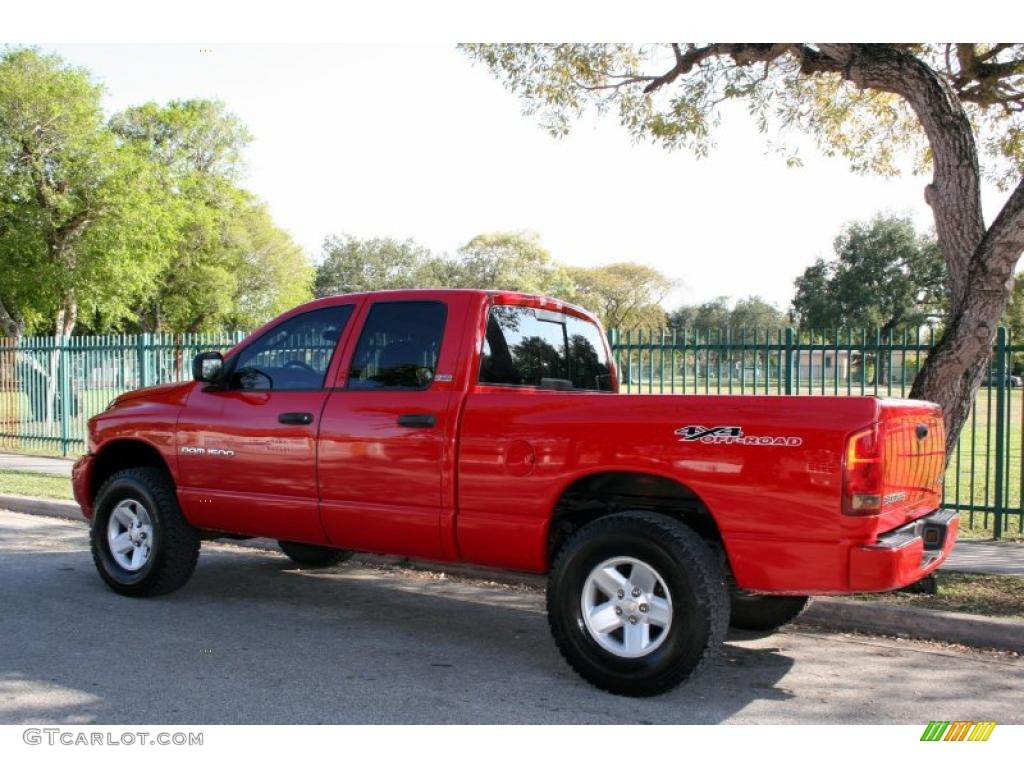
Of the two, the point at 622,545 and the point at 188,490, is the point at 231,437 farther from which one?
A: the point at 622,545

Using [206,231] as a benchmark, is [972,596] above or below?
below

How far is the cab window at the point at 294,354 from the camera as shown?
241 inches

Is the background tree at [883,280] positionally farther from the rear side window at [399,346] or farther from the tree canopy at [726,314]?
the rear side window at [399,346]

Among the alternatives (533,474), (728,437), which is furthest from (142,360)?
(728,437)

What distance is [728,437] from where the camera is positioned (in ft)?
14.8

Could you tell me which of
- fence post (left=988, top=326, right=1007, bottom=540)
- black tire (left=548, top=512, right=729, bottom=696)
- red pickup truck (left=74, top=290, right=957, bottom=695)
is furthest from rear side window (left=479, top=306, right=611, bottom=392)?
fence post (left=988, top=326, right=1007, bottom=540)

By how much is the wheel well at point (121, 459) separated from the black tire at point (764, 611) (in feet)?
13.0

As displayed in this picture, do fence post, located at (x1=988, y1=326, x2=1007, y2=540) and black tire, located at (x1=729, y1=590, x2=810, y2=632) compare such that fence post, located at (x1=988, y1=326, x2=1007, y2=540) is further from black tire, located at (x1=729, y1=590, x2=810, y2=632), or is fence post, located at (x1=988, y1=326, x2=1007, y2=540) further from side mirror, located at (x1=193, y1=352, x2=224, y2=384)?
side mirror, located at (x1=193, y1=352, x2=224, y2=384)

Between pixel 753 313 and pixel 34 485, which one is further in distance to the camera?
pixel 753 313

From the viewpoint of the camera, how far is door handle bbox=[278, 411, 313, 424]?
5.88 meters

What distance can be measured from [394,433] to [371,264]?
79091mm

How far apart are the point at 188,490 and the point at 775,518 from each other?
393 cm

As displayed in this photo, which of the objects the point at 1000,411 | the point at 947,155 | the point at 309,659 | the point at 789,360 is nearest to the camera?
the point at 309,659

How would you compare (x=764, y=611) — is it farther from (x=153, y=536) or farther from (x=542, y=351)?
(x=153, y=536)
